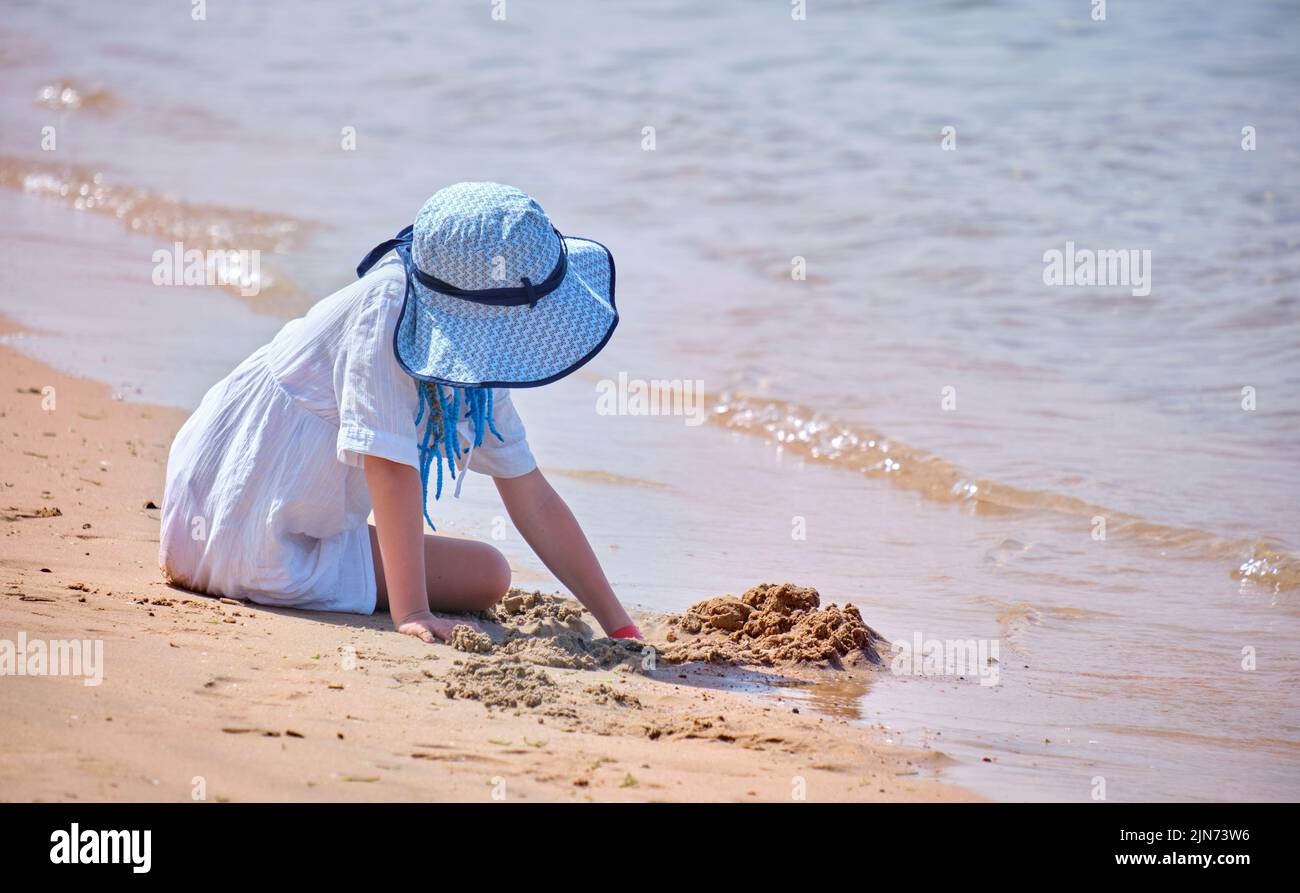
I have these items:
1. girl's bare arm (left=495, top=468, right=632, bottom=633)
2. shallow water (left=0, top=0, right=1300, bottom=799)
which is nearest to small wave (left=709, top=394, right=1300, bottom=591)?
shallow water (left=0, top=0, right=1300, bottom=799)

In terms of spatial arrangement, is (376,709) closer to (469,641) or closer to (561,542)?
(469,641)

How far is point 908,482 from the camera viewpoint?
16.0ft

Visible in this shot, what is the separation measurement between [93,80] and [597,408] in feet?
27.9

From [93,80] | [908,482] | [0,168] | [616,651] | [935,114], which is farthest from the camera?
[93,80]

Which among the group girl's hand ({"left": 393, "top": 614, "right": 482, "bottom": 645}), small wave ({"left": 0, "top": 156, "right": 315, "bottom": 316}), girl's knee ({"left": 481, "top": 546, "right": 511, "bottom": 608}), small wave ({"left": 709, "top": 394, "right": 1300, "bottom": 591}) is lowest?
girl's hand ({"left": 393, "top": 614, "right": 482, "bottom": 645})

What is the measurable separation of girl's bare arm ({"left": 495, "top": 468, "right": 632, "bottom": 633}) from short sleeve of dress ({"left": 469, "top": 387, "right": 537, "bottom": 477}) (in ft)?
0.18

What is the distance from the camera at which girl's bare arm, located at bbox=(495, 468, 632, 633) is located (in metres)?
3.22

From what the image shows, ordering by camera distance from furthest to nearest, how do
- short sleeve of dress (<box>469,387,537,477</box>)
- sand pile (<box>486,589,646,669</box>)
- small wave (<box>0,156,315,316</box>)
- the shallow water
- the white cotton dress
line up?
small wave (<box>0,156,315,316</box>), the shallow water, short sleeve of dress (<box>469,387,537,477</box>), sand pile (<box>486,589,646,669</box>), the white cotton dress

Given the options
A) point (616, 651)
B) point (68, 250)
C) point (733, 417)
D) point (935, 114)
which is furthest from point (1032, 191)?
point (616, 651)

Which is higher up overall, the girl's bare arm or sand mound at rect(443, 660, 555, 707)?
the girl's bare arm
